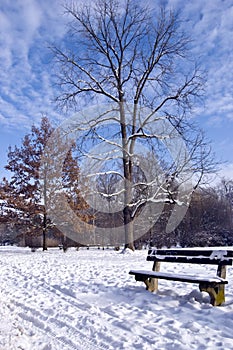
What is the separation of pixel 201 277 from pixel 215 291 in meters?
0.28

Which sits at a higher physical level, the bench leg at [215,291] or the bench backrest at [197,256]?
the bench backrest at [197,256]

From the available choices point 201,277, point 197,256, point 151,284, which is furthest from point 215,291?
point 151,284

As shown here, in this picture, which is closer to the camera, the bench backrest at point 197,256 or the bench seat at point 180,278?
the bench seat at point 180,278

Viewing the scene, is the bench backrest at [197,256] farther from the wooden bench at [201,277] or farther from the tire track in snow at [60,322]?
the tire track in snow at [60,322]

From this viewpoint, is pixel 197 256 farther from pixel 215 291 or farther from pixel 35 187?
pixel 35 187

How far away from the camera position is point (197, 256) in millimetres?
6066

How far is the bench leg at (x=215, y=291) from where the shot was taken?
490 cm

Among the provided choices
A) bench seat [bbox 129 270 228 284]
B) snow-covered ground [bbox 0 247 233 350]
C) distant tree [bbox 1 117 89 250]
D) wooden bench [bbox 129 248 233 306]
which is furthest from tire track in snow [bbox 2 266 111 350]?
distant tree [bbox 1 117 89 250]

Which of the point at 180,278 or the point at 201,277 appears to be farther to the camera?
the point at 180,278

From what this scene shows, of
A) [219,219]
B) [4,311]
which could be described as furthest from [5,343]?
[219,219]

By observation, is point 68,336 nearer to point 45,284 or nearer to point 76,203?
point 45,284

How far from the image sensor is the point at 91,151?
59.1 ft

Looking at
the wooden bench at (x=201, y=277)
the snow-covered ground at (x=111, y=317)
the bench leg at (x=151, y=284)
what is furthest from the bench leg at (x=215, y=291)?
the bench leg at (x=151, y=284)

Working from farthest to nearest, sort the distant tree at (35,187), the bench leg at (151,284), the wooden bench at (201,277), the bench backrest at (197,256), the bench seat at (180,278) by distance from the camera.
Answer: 1. the distant tree at (35,187)
2. the bench leg at (151,284)
3. the bench backrest at (197,256)
4. the wooden bench at (201,277)
5. the bench seat at (180,278)
